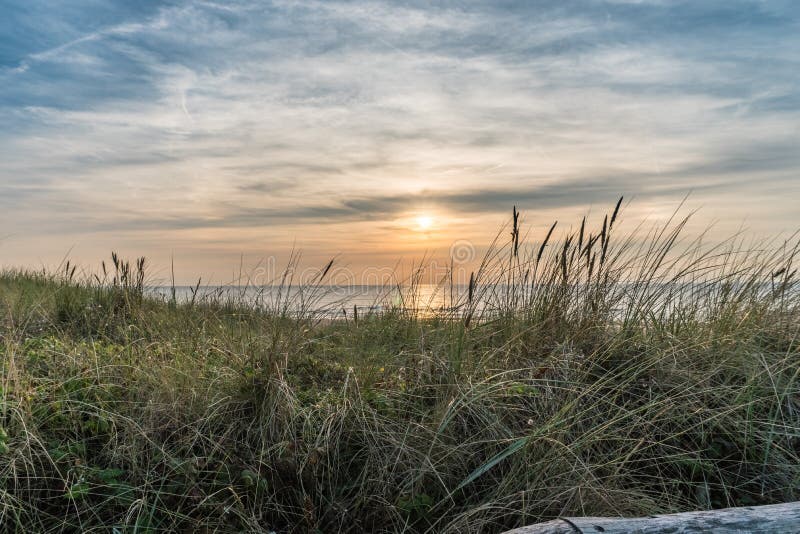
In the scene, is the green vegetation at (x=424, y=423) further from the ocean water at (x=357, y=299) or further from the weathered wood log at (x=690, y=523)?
the weathered wood log at (x=690, y=523)

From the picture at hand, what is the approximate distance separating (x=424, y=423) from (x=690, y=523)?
1.49m

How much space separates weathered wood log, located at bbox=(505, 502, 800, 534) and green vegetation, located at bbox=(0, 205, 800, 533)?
68cm

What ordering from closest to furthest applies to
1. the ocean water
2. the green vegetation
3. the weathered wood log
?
1. the weathered wood log
2. the green vegetation
3. the ocean water

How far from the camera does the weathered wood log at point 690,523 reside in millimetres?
1827

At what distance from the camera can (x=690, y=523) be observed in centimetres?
189

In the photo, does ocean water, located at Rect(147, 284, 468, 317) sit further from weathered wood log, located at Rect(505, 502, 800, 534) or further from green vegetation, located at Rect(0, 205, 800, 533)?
weathered wood log, located at Rect(505, 502, 800, 534)

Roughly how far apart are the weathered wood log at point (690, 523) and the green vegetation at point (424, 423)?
68cm

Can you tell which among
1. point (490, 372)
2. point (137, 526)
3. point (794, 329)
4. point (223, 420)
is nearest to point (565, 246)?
point (490, 372)

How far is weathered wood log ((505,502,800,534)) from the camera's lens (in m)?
1.83

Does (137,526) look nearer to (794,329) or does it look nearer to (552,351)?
(552,351)

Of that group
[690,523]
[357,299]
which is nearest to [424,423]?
[690,523]

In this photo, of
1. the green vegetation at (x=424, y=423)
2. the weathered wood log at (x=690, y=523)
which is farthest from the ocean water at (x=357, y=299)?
the weathered wood log at (x=690, y=523)

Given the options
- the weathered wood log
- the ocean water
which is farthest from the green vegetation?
the weathered wood log

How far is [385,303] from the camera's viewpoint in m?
5.21
